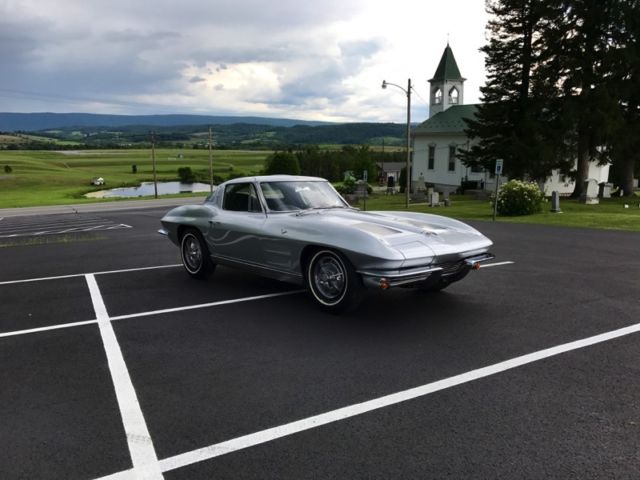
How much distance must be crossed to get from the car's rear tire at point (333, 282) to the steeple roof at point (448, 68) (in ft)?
166

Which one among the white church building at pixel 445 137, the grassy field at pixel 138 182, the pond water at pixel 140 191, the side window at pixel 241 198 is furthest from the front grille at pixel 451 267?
the pond water at pixel 140 191

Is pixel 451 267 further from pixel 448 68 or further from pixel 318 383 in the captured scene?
pixel 448 68

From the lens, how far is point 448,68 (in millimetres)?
52031

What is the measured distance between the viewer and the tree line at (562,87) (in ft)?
96.8

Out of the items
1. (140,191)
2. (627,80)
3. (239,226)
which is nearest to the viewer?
(239,226)

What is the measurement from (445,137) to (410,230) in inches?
1779

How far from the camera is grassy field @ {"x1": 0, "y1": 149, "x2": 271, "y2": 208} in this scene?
8681 cm

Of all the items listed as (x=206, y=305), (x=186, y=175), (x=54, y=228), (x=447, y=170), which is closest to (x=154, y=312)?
(x=206, y=305)

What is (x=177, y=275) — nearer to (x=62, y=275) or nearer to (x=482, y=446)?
(x=62, y=275)

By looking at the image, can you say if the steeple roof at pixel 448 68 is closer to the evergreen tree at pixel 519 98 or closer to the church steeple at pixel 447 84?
the church steeple at pixel 447 84

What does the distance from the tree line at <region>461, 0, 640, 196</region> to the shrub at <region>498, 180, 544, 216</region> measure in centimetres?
1064

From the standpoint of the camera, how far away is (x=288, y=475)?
2.84m

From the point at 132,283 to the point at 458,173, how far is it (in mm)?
43032

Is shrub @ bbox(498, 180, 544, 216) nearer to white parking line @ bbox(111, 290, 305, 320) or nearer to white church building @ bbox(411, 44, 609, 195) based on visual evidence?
white parking line @ bbox(111, 290, 305, 320)
